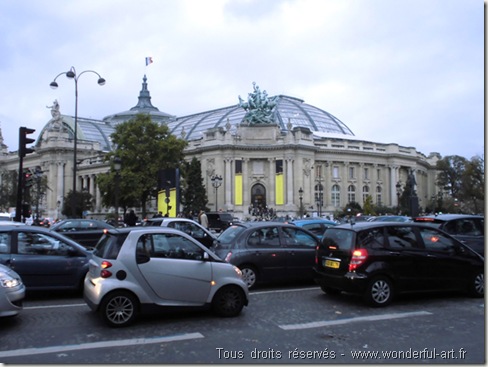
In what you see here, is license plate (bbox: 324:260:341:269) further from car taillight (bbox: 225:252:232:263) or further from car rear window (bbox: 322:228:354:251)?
car taillight (bbox: 225:252:232:263)

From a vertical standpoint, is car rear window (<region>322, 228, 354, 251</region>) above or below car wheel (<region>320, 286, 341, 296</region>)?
above

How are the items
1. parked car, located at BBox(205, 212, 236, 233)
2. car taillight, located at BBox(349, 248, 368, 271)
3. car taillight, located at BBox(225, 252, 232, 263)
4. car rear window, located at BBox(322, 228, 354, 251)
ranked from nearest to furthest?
car taillight, located at BBox(349, 248, 368, 271)
car rear window, located at BBox(322, 228, 354, 251)
car taillight, located at BBox(225, 252, 232, 263)
parked car, located at BBox(205, 212, 236, 233)

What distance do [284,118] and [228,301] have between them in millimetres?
85683

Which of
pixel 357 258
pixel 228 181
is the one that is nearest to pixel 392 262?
pixel 357 258

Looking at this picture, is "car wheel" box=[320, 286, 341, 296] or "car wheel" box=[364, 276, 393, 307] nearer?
"car wheel" box=[364, 276, 393, 307]

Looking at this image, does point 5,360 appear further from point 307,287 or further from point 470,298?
point 470,298

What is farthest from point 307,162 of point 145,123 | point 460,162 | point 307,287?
point 307,287

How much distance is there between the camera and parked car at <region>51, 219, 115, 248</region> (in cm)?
2053

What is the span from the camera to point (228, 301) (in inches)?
351

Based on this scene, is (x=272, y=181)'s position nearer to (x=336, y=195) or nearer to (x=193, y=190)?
(x=336, y=195)

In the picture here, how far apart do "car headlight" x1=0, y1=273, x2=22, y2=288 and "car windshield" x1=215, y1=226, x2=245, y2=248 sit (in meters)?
5.22

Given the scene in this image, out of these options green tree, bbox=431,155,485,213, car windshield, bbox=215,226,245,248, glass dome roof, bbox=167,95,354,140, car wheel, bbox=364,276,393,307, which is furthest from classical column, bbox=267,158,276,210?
car wheel, bbox=364,276,393,307

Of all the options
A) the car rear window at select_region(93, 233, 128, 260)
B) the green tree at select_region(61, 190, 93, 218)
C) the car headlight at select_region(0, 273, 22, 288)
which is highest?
the green tree at select_region(61, 190, 93, 218)

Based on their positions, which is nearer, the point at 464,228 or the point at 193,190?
the point at 464,228
